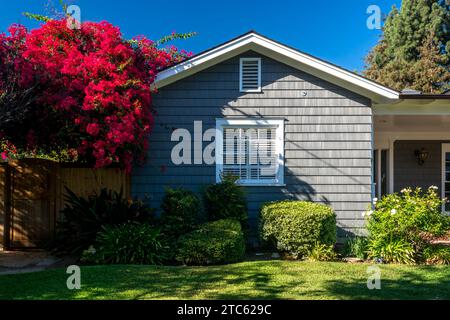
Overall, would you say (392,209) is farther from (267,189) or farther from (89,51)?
(89,51)

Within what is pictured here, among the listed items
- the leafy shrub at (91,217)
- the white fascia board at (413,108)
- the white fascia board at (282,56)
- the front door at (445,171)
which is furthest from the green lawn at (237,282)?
the front door at (445,171)

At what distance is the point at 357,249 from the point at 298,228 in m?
1.26

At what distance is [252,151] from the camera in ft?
29.6

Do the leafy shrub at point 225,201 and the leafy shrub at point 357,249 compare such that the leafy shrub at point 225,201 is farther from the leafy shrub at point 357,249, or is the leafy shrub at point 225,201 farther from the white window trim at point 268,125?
the leafy shrub at point 357,249

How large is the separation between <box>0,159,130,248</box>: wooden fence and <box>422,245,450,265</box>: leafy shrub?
632cm

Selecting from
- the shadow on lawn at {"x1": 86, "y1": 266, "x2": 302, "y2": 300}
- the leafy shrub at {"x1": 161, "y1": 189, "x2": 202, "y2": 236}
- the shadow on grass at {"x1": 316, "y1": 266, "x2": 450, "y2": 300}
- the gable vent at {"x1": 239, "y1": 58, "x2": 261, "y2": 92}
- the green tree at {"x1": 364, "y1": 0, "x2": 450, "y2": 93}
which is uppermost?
the green tree at {"x1": 364, "y1": 0, "x2": 450, "y2": 93}

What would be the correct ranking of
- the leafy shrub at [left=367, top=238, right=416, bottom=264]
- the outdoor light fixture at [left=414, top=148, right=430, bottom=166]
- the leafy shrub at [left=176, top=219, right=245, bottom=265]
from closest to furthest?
the leafy shrub at [left=176, top=219, right=245, bottom=265], the leafy shrub at [left=367, top=238, right=416, bottom=264], the outdoor light fixture at [left=414, top=148, right=430, bottom=166]

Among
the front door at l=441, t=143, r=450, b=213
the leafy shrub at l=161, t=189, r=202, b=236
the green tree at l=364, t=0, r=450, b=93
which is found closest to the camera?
the leafy shrub at l=161, t=189, r=202, b=236

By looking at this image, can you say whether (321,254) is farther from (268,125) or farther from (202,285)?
(268,125)

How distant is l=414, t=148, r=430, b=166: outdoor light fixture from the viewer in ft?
40.8

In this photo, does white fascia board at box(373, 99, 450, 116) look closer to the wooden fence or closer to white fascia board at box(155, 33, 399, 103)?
white fascia board at box(155, 33, 399, 103)

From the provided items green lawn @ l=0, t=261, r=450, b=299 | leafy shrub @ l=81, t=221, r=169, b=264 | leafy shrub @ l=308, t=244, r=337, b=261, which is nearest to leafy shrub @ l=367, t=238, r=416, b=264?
green lawn @ l=0, t=261, r=450, b=299

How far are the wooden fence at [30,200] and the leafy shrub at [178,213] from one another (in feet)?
4.36

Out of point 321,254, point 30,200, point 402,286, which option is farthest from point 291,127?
point 30,200
